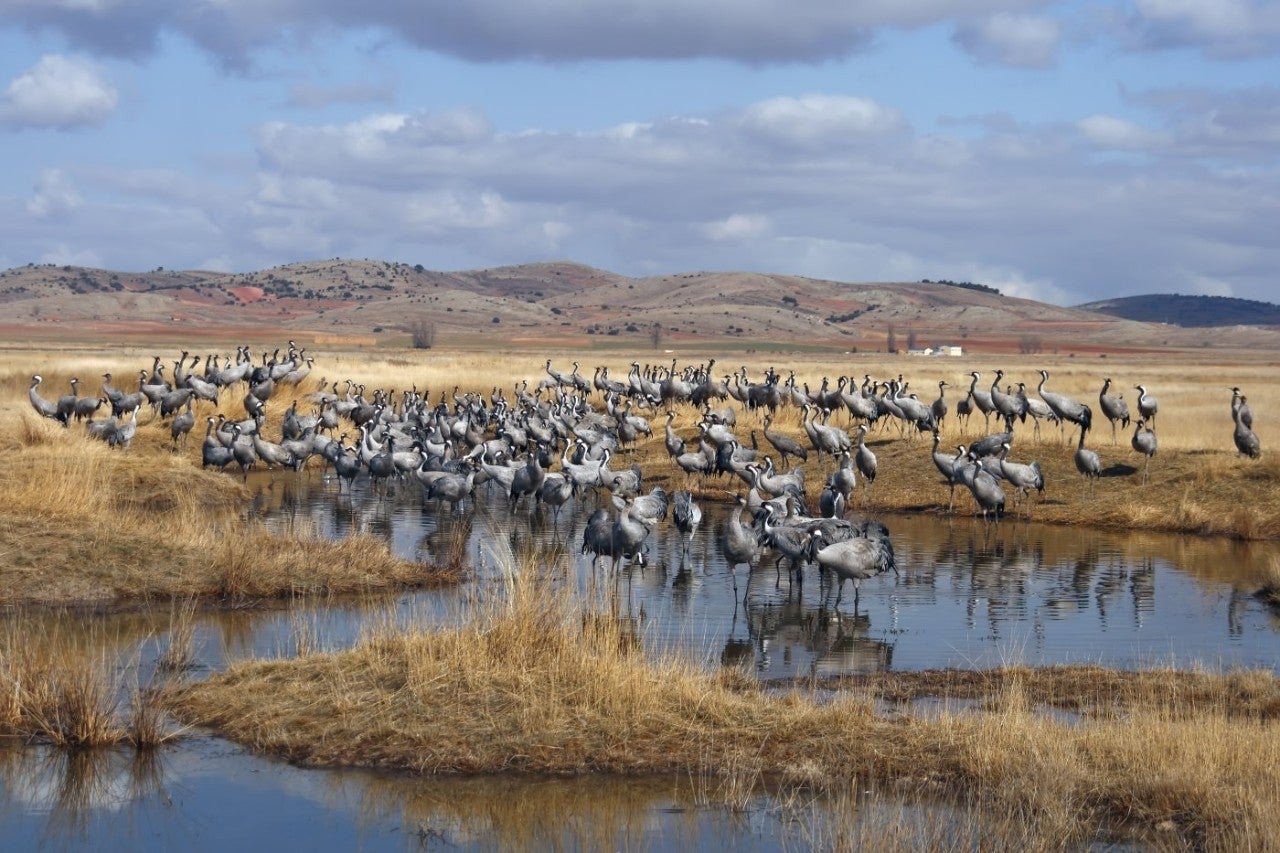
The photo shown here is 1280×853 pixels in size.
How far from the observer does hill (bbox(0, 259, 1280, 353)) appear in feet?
429

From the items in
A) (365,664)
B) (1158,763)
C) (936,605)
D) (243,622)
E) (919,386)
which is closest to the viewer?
(1158,763)

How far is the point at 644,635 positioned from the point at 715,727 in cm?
325

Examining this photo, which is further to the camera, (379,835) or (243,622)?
(243,622)

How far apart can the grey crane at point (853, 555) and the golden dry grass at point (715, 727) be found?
11.9ft

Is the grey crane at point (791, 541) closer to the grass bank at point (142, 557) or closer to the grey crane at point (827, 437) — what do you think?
the grass bank at point (142, 557)

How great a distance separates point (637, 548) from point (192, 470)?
1111 cm

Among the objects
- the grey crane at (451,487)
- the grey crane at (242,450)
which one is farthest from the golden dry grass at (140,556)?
the grey crane at (242,450)

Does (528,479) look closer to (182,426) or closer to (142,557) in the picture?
(142,557)

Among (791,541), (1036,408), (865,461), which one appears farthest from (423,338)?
(791,541)

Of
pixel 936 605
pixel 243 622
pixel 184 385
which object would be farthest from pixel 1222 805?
pixel 184 385

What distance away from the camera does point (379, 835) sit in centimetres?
884

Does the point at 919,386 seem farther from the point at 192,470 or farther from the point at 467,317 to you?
the point at 467,317

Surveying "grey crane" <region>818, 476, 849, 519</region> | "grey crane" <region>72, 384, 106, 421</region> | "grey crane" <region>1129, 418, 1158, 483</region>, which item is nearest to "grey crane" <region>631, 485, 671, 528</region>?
"grey crane" <region>818, 476, 849, 519</region>

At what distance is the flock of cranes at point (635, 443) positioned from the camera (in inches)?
695
